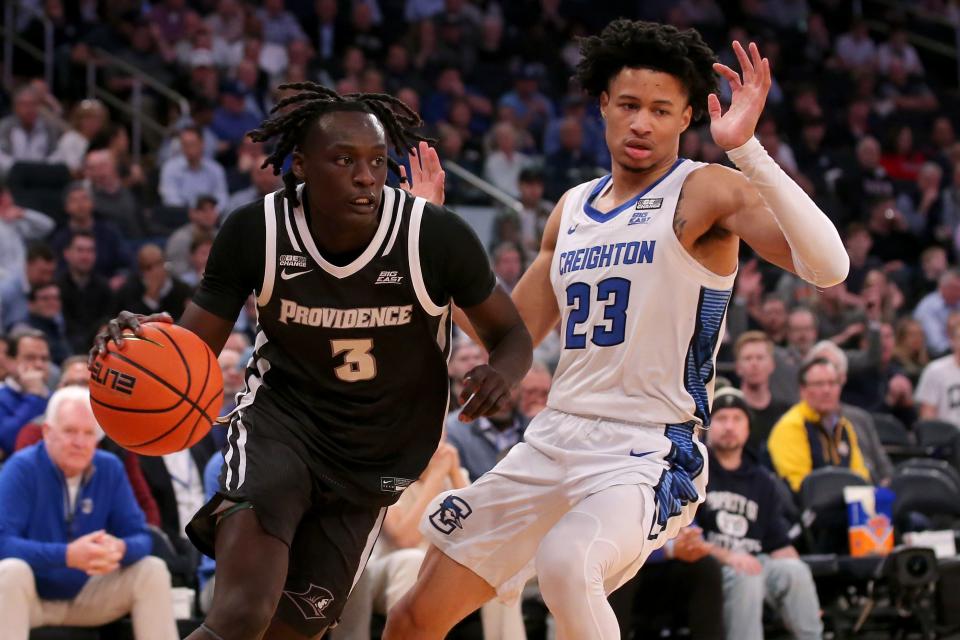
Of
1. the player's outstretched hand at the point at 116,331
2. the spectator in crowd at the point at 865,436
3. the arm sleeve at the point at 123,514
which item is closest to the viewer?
the player's outstretched hand at the point at 116,331

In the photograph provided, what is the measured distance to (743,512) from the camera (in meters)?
7.68

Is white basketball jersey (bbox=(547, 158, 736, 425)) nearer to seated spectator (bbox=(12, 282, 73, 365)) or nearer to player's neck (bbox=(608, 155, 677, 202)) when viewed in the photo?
player's neck (bbox=(608, 155, 677, 202))

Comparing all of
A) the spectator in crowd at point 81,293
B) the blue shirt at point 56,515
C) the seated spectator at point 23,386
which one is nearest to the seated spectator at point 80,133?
the spectator in crowd at point 81,293

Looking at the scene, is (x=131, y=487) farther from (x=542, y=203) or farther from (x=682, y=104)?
(x=542, y=203)

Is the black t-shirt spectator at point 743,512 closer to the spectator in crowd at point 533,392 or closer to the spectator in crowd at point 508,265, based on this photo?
the spectator in crowd at point 533,392

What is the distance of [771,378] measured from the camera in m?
10.3

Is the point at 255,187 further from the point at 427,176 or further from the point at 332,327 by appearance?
the point at 332,327

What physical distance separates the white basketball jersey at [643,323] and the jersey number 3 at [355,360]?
66 cm

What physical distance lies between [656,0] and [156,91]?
7.06 metres

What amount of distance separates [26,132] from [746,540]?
6.83 meters

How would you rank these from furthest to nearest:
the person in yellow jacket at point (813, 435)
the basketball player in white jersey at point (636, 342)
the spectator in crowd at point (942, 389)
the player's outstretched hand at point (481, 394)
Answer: the spectator in crowd at point (942, 389) < the person in yellow jacket at point (813, 435) < the basketball player in white jersey at point (636, 342) < the player's outstretched hand at point (481, 394)

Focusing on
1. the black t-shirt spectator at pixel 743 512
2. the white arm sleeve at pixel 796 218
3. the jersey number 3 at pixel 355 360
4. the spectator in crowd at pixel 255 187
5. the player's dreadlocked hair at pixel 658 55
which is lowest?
the black t-shirt spectator at pixel 743 512

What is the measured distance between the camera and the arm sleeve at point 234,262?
4.28 m

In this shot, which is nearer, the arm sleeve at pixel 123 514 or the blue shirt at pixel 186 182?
the arm sleeve at pixel 123 514
